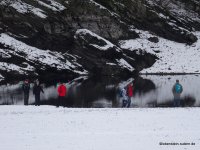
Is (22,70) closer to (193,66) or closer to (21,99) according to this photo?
(21,99)

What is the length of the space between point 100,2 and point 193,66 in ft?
64.9

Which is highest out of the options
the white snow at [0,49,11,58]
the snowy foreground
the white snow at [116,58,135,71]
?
the white snow at [0,49,11,58]

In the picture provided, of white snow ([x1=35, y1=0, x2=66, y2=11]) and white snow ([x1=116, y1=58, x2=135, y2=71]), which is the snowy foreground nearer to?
white snow ([x1=116, y1=58, x2=135, y2=71])

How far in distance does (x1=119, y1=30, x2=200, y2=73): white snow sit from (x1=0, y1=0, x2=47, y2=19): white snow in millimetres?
14687

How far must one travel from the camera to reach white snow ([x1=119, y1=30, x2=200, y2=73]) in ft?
213

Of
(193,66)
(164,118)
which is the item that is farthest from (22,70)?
(164,118)

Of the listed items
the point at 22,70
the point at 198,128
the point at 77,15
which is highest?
the point at 77,15

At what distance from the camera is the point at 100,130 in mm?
18094

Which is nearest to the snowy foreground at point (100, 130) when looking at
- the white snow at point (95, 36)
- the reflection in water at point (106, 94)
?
the reflection in water at point (106, 94)

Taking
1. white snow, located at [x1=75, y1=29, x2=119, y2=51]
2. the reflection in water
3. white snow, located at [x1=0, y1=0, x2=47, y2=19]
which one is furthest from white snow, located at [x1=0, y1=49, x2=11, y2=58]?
white snow, located at [x1=75, y1=29, x2=119, y2=51]

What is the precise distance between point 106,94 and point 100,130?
74.9ft

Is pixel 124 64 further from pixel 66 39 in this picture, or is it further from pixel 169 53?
pixel 169 53

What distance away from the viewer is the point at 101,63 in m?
62.6

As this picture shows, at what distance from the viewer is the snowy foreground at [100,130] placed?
15.4m
